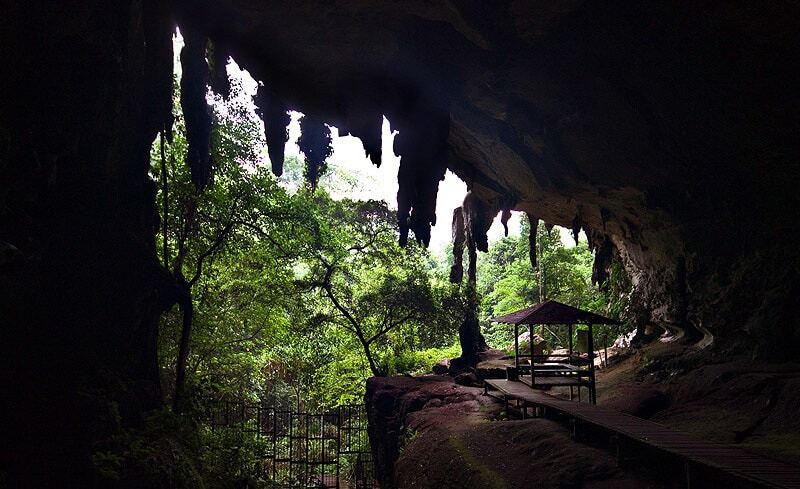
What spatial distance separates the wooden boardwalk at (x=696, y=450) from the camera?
17.7 feet

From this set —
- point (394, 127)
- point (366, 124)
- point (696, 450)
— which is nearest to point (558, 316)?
point (696, 450)

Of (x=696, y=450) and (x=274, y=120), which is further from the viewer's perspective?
(x=274, y=120)

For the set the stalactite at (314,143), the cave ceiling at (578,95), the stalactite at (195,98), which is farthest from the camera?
the stalactite at (314,143)

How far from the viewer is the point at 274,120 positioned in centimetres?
1378

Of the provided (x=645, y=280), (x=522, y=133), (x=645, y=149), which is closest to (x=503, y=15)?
(x=522, y=133)

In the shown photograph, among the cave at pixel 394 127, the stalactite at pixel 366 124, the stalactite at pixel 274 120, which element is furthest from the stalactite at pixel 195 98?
the stalactite at pixel 366 124

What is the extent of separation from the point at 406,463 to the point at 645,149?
394 inches

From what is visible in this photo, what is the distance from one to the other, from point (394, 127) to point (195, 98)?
227 inches

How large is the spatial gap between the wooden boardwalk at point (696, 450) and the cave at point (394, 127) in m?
5.42

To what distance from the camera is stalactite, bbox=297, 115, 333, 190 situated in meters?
15.2

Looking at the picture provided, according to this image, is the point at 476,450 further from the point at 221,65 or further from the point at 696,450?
the point at 221,65

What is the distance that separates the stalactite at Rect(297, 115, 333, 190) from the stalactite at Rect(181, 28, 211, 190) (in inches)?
164

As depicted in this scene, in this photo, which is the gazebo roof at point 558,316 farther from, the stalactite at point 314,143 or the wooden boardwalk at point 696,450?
the stalactite at point 314,143

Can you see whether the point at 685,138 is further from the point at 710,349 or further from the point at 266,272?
the point at 266,272
